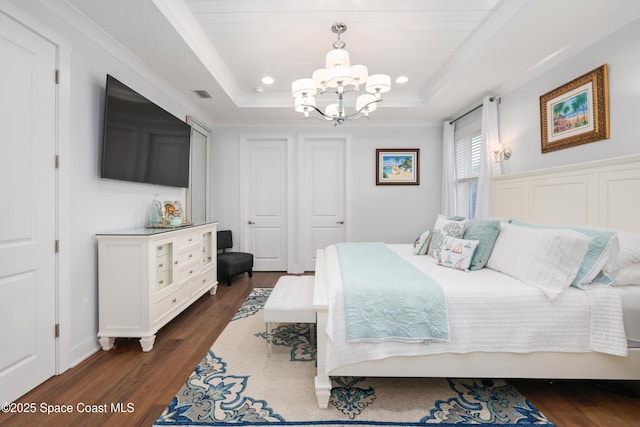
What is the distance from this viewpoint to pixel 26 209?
1.70 metres

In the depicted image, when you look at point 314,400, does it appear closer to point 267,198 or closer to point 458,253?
point 458,253

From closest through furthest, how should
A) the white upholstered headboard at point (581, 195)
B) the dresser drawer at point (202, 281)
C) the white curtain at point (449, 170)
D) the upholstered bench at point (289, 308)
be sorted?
the white upholstered headboard at point (581, 195) < the upholstered bench at point (289, 308) < the dresser drawer at point (202, 281) < the white curtain at point (449, 170)

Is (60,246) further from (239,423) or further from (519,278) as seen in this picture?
(519,278)

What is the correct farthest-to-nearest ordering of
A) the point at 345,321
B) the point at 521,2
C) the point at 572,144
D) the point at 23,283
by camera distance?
the point at 572,144
the point at 521,2
the point at 23,283
the point at 345,321

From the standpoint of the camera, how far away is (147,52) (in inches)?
99.7

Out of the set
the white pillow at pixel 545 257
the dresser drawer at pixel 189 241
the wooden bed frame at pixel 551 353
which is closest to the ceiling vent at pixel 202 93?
the dresser drawer at pixel 189 241

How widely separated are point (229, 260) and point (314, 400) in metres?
2.70

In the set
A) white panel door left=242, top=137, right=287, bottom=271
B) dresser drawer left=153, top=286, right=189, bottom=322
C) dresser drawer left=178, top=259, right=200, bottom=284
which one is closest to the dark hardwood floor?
dresser drawer left=153, top=286, right=189, bottom=322

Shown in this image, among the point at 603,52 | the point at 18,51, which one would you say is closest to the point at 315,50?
the point at 18,51

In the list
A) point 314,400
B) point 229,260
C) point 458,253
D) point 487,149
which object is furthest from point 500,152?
point 229,260

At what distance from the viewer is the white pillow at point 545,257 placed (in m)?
1.60

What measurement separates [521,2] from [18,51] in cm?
330

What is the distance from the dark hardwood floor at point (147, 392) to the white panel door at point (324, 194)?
8.64 feet

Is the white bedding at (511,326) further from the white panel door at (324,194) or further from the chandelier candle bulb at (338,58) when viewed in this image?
the white panel door at (324,194)
